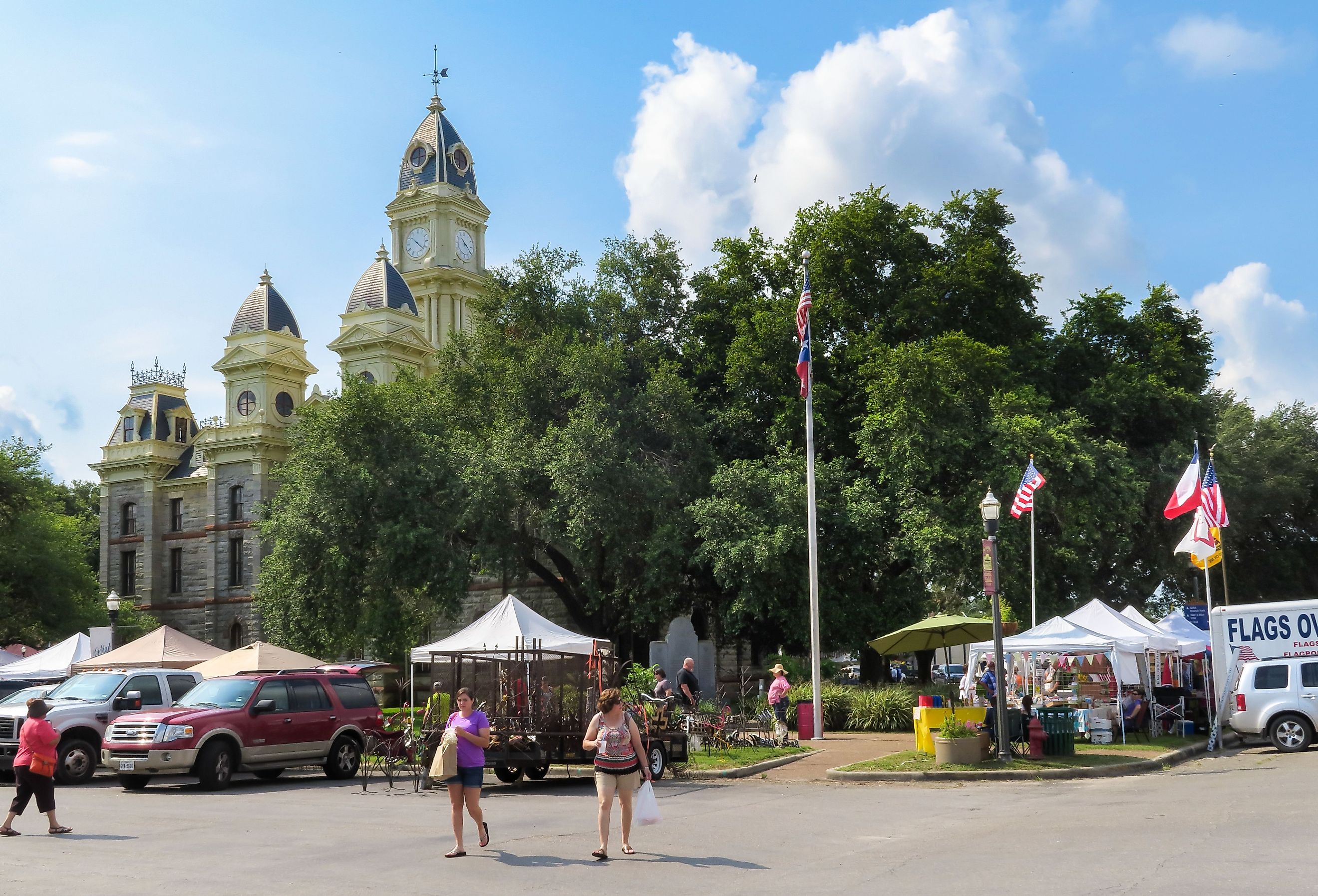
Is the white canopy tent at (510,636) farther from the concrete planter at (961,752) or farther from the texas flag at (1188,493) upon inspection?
the texas flag at (1188,493)

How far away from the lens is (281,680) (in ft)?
67.8

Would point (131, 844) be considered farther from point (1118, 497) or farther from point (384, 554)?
point (1118, 497)

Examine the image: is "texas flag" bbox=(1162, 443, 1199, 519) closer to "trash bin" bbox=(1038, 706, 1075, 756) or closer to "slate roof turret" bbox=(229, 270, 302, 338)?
"trash bin" bbox=(1038, 706, 1075, 756)

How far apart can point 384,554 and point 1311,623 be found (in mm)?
23910

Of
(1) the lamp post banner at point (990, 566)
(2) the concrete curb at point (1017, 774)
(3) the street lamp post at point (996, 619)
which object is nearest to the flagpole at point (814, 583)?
(3) the street lamp post at point (996, 619)

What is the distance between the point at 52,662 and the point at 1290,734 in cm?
2927

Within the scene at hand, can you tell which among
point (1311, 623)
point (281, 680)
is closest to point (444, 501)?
point (281, 680)

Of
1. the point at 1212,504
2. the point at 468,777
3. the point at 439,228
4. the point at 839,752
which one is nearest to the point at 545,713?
the point at 839,752

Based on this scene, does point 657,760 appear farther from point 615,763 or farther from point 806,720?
point 806,720

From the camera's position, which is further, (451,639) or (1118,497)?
(1118,497)

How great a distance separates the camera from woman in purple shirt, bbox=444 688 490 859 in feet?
37.7

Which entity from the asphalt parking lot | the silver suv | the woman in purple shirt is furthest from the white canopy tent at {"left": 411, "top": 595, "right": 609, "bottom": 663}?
the silver suv

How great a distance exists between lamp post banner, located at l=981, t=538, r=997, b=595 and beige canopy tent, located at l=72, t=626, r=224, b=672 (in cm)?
1849

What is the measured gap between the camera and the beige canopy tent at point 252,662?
2578 cm
